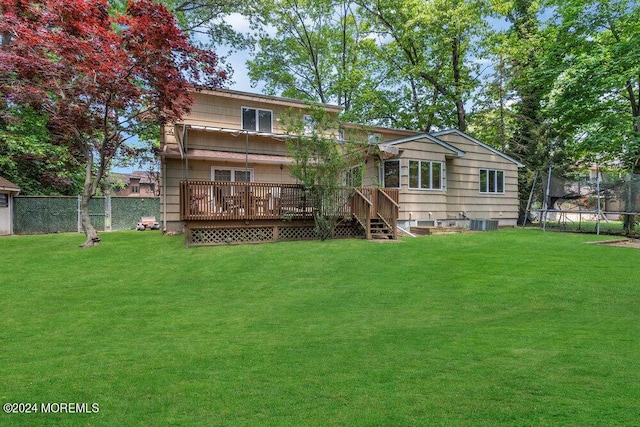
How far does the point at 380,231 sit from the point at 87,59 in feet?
33.5

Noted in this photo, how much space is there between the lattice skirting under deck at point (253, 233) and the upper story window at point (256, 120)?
5656mm

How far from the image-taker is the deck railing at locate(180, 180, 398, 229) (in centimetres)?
1038

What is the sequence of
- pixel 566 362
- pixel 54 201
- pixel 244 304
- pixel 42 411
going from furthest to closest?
pixel 54 201
pixel 244 304
pixel 566 362
pixel 42 411

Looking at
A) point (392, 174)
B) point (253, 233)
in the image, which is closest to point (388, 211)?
point (392, 174)

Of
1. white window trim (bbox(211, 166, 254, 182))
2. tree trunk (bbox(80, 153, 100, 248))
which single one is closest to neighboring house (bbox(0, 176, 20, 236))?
tree trunk (bbox(80, 153, 100, 248))

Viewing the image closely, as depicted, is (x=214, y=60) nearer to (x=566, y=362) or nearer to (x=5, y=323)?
(x=5, y=323)

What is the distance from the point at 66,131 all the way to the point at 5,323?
9456 millimetres

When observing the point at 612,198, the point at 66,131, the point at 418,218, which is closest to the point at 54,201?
the point at 66,131

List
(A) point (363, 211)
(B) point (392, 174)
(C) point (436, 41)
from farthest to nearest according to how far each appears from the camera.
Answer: (C) point (436, 41), (B) point (392, 174), (A) point (363, 211)

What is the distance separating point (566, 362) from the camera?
3.19 m

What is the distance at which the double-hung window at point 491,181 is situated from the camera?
57.0 feet

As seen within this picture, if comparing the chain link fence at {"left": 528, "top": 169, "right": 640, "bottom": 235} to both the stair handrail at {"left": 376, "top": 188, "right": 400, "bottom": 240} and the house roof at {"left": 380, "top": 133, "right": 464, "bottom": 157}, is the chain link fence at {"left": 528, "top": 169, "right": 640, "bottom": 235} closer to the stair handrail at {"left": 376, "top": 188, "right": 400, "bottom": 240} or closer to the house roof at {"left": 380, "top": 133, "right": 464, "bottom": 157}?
the house roof at {"left": 380, "top": 133, "right": 464, "bottom": 157}

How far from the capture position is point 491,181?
17.6 metres

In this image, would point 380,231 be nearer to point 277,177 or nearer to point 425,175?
point 425,175
